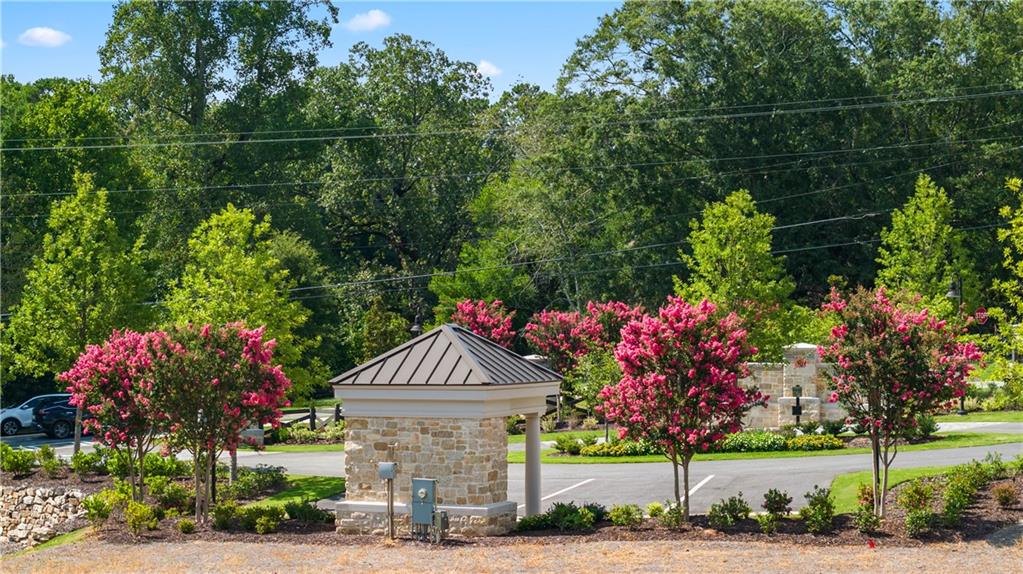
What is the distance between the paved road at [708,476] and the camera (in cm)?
2658

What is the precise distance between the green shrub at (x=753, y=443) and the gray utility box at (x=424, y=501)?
13.5 metres

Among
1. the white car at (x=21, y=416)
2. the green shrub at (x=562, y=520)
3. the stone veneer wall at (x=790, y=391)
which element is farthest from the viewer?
the white car at (x=21, y=416)

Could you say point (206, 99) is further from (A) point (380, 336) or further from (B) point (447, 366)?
(B) point (447, 366)

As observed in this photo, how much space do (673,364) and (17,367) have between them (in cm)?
2612

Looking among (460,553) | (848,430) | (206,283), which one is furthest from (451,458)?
(848,430)

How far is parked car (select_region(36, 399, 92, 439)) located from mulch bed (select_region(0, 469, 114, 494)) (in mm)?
12102

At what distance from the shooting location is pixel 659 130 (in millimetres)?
58562

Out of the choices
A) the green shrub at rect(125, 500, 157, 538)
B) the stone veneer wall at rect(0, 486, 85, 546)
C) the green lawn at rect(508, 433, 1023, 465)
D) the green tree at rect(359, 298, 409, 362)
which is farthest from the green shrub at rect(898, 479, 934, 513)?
the green tree at rect(359, 298, 409, 362)

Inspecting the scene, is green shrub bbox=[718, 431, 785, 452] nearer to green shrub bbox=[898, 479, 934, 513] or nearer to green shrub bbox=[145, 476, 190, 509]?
green shrub bbox=[898, 479, 934, 513]

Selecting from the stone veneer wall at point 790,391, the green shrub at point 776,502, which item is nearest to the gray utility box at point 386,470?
the green shrub at point 776,502

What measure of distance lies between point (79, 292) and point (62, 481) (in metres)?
7.18

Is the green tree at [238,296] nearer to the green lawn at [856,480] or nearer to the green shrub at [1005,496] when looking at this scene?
the green lawn at [856,480]

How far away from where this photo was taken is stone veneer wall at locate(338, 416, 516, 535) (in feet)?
73.2

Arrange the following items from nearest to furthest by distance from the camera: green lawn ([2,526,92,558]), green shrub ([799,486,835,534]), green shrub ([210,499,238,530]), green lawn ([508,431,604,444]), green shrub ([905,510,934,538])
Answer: green shrub ([905,510,934,538]) < green shrub ([799,486,835,534]) < green shrub ([210,499,238,530]) < green lawn ([2,526,92,558]) < green lawn ([508,431,604,444])
